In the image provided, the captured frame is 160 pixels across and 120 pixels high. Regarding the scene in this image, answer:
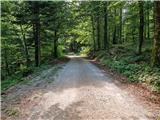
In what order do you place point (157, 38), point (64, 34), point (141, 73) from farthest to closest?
point (64, 34) < point (141, 73) < point (157, 38)

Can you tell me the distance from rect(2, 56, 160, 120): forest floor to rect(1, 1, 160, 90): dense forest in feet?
6.49

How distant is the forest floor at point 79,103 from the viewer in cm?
871

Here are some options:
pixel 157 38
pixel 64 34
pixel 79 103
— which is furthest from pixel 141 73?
pixel 64 34

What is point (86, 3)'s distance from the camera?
37.8 m

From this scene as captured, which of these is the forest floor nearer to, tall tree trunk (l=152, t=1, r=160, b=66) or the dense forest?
the dense forest

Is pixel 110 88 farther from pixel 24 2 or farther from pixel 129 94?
pixel 24 2

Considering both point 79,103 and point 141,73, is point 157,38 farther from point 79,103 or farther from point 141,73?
point 79,103

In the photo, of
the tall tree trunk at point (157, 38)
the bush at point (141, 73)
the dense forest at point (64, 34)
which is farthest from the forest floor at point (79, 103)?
the tall tree trunk at point (157, 38)

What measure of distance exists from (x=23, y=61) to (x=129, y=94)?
2252 centimetres

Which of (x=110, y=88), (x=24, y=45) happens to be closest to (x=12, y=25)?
(x=24, y=45)

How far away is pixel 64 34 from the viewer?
126ft

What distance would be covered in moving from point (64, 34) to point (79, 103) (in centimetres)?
2913

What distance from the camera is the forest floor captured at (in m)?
8.71

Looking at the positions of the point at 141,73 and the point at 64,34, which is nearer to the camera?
the point at 141,73
